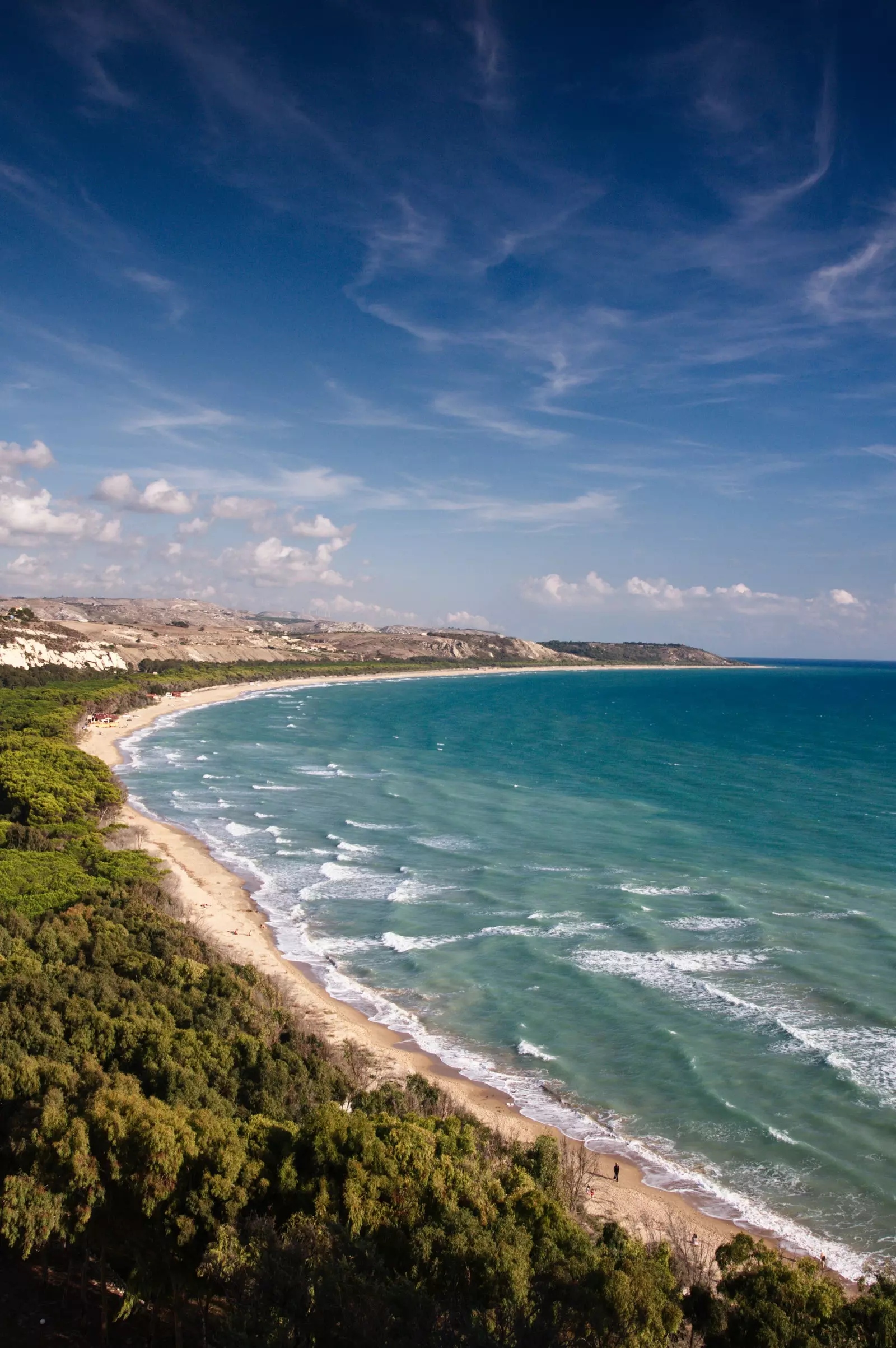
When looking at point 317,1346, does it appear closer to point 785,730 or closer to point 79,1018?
point 79,1018

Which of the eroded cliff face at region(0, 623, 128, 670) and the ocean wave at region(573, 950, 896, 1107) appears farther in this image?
the eroded cliff face at region(0, 623, 128, 670)

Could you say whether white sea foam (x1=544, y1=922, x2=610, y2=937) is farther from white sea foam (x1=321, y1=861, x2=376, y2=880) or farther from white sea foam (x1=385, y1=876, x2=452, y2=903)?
white sea foam (x1=321, y1=861, x2=376, y2=880)

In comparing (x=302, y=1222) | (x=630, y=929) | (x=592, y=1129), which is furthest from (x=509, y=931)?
(x=302, y=1222)

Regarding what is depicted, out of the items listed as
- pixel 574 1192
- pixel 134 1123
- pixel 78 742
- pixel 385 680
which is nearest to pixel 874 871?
pixel 574 1192

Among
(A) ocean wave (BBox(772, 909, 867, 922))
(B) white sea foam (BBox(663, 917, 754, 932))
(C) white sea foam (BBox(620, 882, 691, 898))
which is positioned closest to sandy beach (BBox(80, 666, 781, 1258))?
(B) white sea foam (BBox(663, 917, 754, 932))

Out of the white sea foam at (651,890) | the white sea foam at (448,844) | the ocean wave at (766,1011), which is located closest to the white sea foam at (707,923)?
the ocean wave at (766,1011)

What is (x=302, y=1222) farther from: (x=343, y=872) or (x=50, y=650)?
(x=50, y=650)
